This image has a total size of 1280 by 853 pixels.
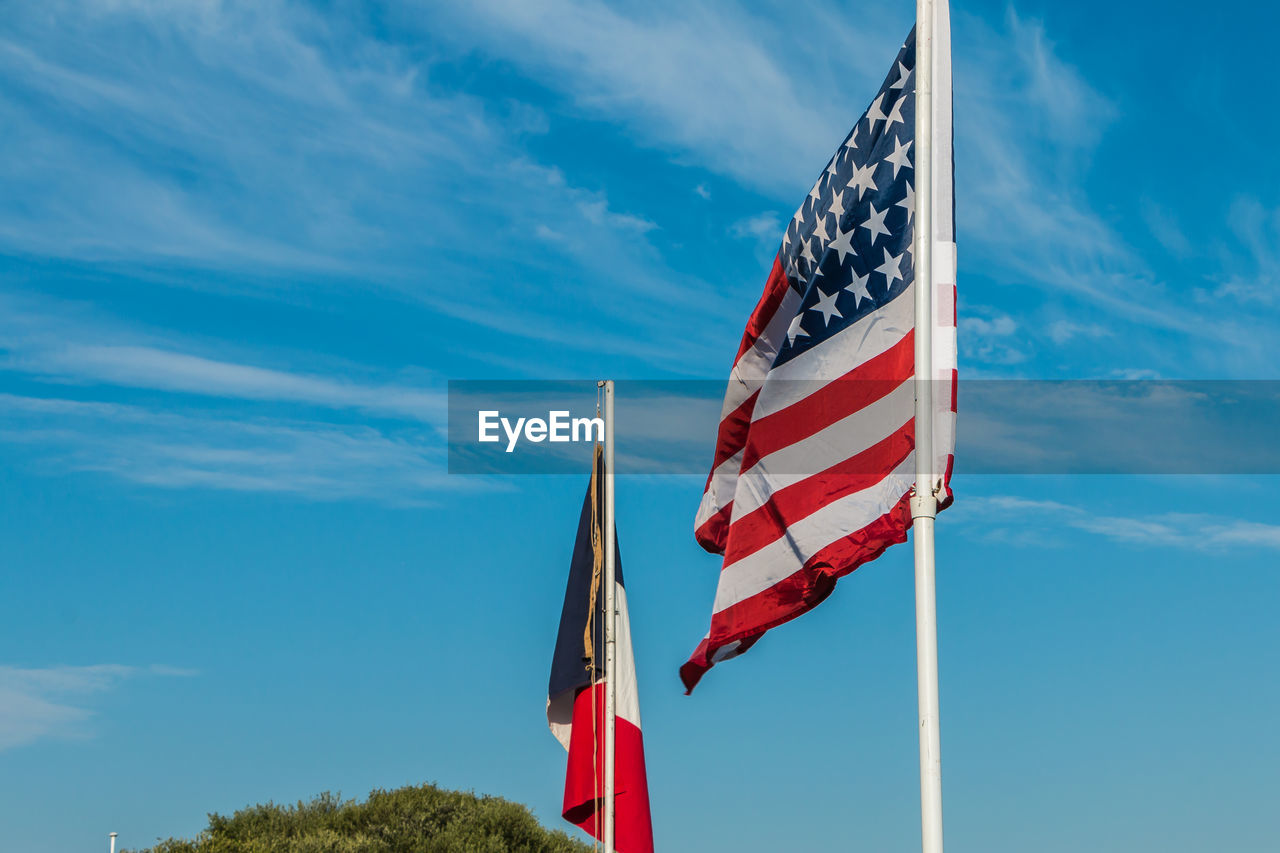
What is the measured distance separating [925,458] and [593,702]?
10.4m

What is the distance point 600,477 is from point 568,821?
4.48 m

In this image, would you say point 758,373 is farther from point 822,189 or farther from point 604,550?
point 604,550

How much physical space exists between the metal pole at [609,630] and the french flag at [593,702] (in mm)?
144

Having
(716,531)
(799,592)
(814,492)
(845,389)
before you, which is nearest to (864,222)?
(845,389)

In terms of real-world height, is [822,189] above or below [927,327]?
above

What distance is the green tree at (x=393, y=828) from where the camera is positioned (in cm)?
2078

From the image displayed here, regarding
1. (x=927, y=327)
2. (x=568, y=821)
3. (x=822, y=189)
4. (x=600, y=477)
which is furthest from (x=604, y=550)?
(x=927, y=327)

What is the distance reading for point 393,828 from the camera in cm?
2261

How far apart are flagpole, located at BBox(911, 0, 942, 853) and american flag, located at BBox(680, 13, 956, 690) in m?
0.06

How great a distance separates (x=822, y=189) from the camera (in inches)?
353

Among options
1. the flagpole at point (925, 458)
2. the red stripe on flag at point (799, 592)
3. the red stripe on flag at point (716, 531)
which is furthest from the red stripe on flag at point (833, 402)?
the red stripe on flag at point (716, 531)

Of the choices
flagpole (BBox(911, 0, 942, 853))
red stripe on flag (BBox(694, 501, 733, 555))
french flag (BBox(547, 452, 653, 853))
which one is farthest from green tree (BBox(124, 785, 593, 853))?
flagpole (BBox(911, 0, 942, 853))

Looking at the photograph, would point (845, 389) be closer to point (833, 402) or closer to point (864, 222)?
point (833, 402)

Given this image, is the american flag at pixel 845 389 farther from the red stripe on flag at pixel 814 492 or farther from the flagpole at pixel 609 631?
the flagpole at pixel 609 631
